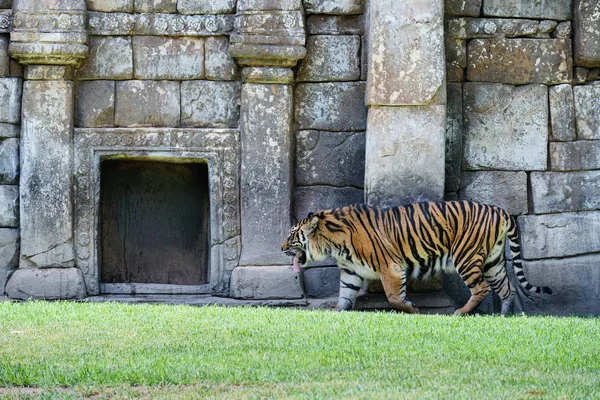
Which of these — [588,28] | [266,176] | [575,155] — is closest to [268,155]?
[266,176]

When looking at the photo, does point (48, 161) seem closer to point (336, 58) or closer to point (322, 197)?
point (322, 197)

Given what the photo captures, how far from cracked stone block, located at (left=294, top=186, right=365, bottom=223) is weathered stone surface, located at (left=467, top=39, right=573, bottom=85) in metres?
1.72

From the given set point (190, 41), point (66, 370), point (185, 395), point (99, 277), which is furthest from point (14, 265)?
point (185, 395)

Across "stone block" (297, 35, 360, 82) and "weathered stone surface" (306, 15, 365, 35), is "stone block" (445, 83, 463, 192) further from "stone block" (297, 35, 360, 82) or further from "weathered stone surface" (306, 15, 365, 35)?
"weathered stone surface" (306, 15, 365, 35)

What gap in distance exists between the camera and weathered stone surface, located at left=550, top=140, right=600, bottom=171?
1170cm

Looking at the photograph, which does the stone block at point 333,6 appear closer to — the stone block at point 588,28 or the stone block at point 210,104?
the stone block at point 210,104

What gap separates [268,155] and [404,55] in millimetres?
1687

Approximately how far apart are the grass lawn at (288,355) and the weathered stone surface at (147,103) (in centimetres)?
242

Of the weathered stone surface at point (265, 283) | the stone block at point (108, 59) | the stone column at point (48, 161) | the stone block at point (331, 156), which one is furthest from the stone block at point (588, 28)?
the stone column at point (48, 161)

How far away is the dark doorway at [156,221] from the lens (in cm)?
1210

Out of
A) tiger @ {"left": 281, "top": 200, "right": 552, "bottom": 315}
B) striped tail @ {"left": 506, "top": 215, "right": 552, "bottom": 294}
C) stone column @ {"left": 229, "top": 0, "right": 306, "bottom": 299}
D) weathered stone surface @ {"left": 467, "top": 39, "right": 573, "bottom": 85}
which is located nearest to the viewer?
tiger @ {"left": 281, "top": 200, "right": 552, "bottom": 315}

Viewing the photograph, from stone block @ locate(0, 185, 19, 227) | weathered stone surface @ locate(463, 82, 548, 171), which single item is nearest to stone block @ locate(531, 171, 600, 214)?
weathered stone surface @ locate(463, 82, 548, 171)

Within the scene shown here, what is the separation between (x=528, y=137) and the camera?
11.7m

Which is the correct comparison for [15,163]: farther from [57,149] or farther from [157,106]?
[157,106]
